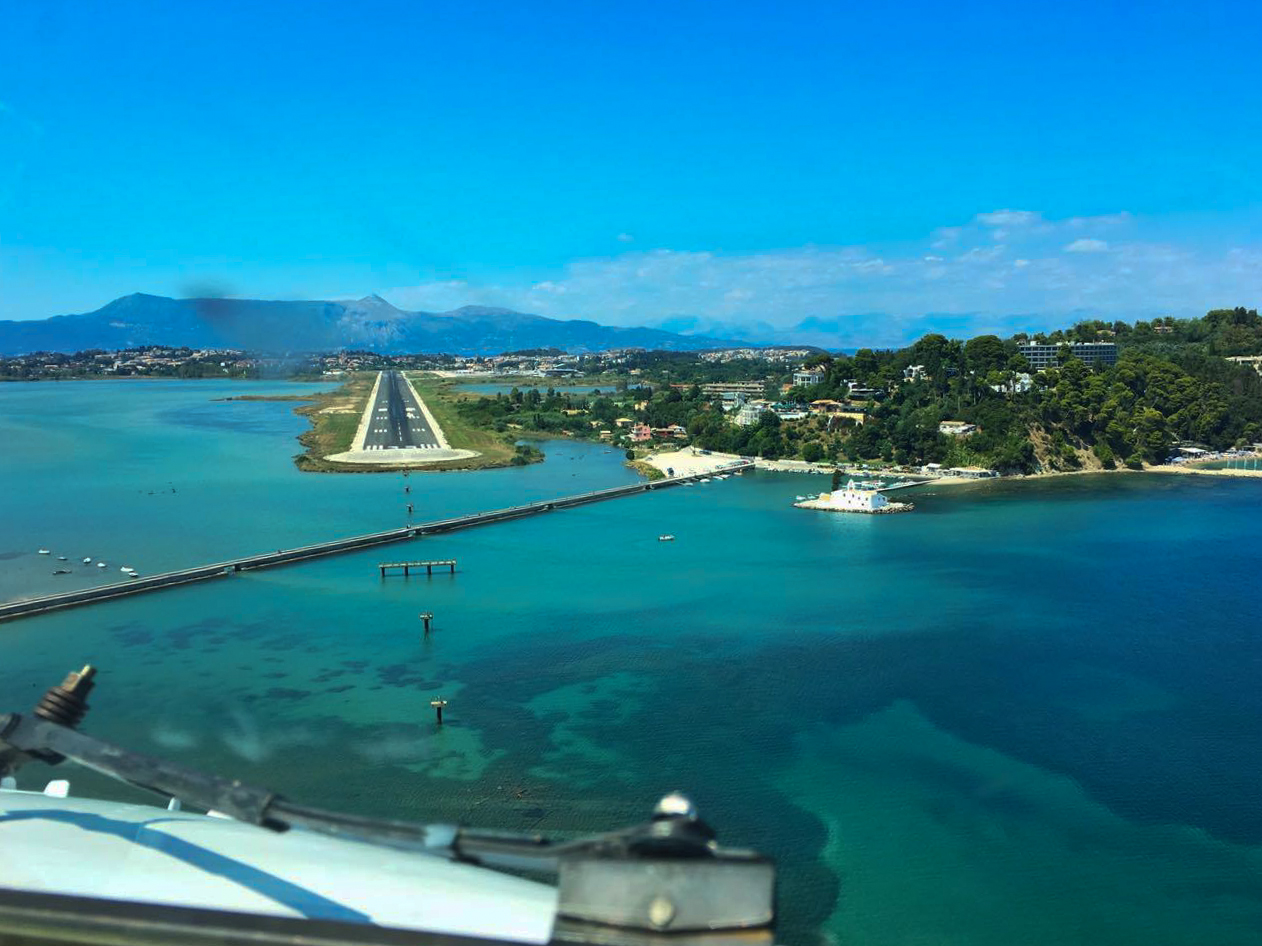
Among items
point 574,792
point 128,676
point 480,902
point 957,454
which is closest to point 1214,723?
point 574,792

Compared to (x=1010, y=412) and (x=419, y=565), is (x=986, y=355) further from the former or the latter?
(x=419, y=565)

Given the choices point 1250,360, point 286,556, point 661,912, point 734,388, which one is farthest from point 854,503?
point 734,388

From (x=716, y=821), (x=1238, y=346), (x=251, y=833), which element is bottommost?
(x=716, y=821)

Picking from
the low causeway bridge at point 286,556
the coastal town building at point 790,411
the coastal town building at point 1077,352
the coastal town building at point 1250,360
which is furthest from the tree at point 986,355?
the low causeway bridge at point 286,556

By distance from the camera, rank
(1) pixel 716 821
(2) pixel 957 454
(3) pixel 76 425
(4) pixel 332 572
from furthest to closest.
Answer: (3) pixel 76 425 → (2) pixel 957 454 → (4) pixel 332 572 → (1) pixel 716 821

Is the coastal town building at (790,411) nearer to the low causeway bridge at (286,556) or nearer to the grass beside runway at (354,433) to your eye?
the grass beside runway at (354,433)

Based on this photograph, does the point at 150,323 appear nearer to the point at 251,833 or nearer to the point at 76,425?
the point at 76,425
